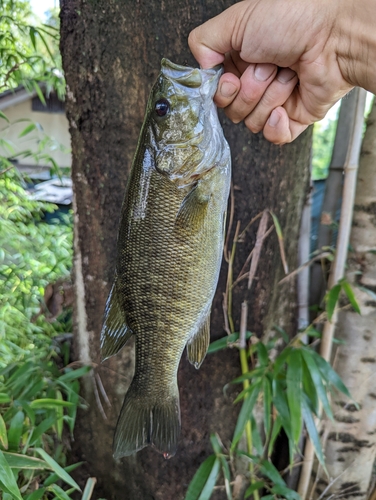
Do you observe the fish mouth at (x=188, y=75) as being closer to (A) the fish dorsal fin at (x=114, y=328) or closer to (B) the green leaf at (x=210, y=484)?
(A) the fish dorsal fin at (x=114, y=328)

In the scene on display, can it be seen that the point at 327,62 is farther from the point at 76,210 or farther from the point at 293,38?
the point at 76,210

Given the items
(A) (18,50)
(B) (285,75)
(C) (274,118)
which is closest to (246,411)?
(C) (274,118)

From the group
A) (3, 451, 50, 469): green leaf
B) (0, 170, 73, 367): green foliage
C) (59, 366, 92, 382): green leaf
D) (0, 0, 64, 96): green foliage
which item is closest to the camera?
(3, 451, 50, 469): green leaf

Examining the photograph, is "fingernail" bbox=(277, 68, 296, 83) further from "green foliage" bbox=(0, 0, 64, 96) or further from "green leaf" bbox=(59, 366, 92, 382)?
"green leaf" bbox=(59, 366, 92, 382)

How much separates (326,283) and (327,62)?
1058 millimetres

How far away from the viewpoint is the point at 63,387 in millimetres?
1636

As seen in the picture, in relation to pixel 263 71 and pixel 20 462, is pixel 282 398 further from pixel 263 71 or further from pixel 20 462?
pixel 263 71

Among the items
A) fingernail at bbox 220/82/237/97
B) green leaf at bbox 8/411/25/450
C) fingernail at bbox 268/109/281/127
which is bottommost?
green leaf at bbox 8/411/25/450

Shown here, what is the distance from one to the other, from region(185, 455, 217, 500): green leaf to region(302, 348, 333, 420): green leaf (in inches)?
18.5

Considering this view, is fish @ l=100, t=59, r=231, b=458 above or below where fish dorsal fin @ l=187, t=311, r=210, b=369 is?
above

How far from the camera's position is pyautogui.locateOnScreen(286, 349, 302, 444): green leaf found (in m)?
1.33

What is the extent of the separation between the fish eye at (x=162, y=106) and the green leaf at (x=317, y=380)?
0.98 metres

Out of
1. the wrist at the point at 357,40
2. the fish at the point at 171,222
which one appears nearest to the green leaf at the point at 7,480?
the fish at the point at 171,222

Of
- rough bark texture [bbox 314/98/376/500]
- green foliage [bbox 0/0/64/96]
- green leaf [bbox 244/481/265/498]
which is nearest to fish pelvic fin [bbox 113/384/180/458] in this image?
green leaf [bbox 244/481/265/498]
